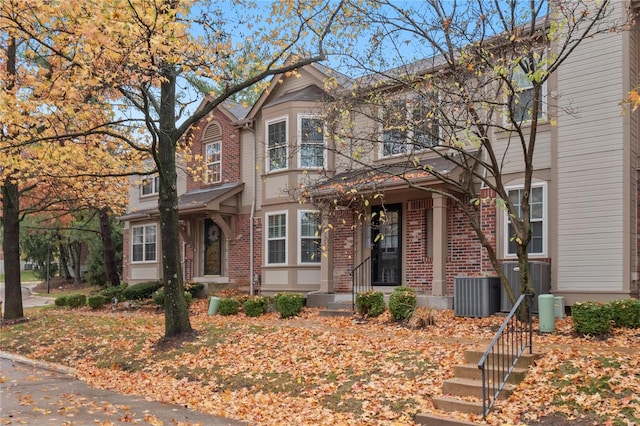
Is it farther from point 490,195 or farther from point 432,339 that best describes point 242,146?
point 432,339

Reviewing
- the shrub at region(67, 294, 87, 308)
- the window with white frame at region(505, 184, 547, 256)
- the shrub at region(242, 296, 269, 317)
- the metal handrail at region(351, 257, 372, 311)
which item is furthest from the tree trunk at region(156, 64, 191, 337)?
the shrub at region(67, 294, 87, 308)

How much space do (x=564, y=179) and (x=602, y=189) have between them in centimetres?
82

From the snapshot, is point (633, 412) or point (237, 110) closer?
point (633, 412)

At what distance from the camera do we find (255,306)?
15.3m

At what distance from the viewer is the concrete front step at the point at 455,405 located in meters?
6.79

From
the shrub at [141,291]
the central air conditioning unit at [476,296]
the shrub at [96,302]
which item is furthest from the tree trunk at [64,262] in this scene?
the central air conditioning unit at [476,296]

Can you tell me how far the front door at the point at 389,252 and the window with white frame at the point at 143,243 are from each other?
36.0 ft

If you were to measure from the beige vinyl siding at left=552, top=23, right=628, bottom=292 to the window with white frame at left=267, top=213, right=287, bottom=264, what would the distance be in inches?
324

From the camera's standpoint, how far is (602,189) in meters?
11.9

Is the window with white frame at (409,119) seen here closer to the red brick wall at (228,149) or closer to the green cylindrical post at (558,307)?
the green cylindrical post at (558,307)

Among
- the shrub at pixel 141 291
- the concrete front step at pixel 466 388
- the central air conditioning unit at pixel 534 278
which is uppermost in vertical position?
the central air conditioning unit at pixel 534 278

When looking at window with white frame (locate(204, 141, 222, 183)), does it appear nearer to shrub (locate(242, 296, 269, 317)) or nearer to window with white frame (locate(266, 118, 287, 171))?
window with white frame (locate(266, 118, 287, 171))

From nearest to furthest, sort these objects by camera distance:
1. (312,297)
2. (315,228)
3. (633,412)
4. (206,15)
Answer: (633,412)
(206,15)
(312,297)
(315,228)

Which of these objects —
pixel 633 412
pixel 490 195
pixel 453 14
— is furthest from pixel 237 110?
pixel 633 412
